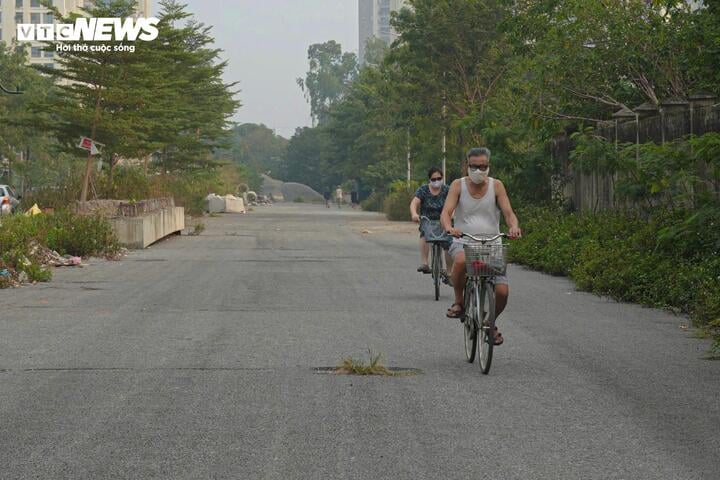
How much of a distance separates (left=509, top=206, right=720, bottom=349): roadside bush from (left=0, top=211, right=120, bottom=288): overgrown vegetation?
930 centimetres

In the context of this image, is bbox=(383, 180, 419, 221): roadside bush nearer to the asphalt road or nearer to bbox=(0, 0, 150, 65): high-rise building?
the asphalt road

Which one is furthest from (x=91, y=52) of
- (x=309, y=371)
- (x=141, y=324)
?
(x=309, y=371)

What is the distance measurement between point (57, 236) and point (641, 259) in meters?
13.9

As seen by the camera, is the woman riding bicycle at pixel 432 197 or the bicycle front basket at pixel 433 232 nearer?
the bicycle front basket at pixel 433 232

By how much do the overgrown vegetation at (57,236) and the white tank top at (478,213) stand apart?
39.4 feet

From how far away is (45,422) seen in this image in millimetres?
7477

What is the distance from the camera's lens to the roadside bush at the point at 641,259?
1466 cm

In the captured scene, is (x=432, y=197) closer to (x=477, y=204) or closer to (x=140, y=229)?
(x=477, y=204)

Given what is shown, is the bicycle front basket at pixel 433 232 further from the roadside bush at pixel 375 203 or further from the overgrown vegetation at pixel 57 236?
the roadside bush at pixel 375 203

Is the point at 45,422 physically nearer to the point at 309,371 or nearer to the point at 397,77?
the point at 309,371

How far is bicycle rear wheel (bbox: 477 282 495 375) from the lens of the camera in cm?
944

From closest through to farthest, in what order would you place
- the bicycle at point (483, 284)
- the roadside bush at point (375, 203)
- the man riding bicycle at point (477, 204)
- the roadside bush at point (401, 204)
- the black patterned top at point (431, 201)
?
1. the bicycle at point (483, 284)
2. the man riding bicycle at point (477, 204)
3. the black patterned top at point (431, 201)
4. the roadside bush at point (401, 204)
5. the roadside bush at point (375, 203)

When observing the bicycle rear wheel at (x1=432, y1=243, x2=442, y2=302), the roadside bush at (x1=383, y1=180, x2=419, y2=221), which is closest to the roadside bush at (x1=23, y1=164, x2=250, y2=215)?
the roadside bush at (x1=383, y1=180, x2=419, y2=221)

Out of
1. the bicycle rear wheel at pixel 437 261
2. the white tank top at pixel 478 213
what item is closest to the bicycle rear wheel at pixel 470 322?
the white tank top at pixel 478 213
